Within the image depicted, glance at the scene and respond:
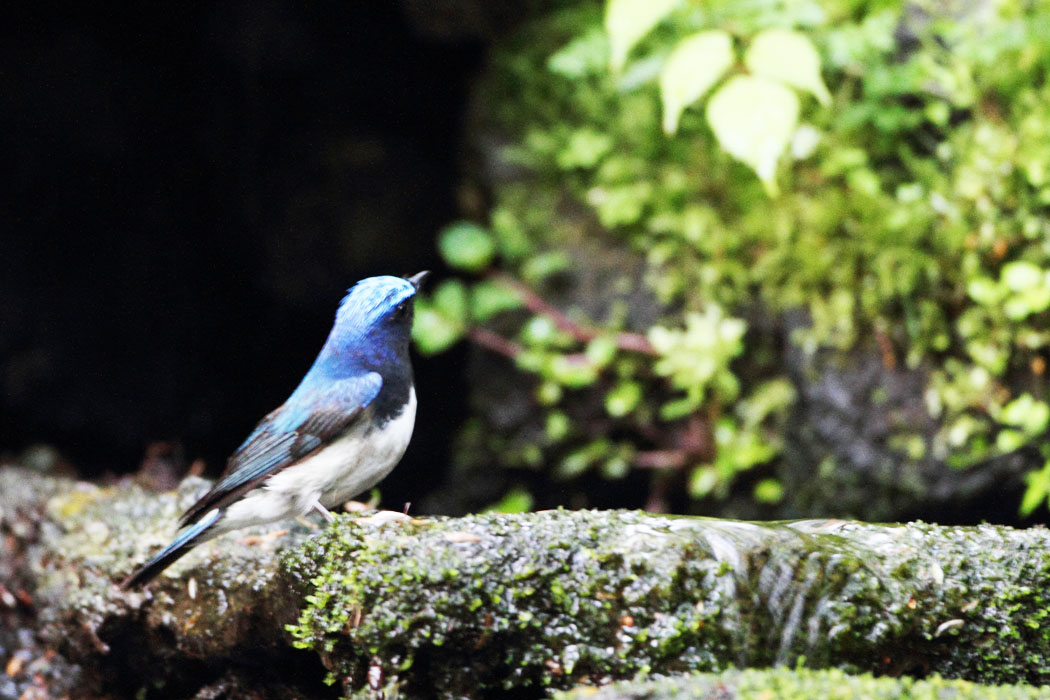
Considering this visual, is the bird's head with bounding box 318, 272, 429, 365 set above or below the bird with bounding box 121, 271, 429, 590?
above

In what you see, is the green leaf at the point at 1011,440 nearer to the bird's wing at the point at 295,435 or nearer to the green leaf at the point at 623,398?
the green leaf at the point at 623,398

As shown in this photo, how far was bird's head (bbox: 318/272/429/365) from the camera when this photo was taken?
3.57m

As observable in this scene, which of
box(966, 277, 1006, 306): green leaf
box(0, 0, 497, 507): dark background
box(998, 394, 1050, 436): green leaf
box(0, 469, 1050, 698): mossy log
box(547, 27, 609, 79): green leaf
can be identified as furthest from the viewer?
box(0, 0, 497, 507): dark background

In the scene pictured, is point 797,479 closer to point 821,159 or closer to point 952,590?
point 821,159

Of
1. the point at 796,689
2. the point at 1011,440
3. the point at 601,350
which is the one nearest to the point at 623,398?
the point at 601,350

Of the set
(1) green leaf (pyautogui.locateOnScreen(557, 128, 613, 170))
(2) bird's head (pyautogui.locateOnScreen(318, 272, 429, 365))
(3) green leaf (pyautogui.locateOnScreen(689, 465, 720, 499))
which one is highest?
(1) green leaf (pyautogui.locateOnScreen(557, 128, 613, 170))

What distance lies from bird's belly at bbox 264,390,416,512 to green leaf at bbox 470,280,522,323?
2407 mm

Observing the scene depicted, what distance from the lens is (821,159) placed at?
5.06 meters

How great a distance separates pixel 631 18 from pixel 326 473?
2207 millimetres

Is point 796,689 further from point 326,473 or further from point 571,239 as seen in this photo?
point 571,239

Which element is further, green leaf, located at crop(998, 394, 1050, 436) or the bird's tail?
green leaf, located at crop(998, 394, 1050, 436)

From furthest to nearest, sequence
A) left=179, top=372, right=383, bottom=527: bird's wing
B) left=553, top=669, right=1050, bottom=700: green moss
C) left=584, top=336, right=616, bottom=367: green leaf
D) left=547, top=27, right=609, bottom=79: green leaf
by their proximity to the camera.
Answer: left=584, top=336, right=616, bottom=367: green leaf, left=547, top=27, right=609, bottom=79: green leaf, left=179, top=372, right=383, bottom=527: bird's wing, left=553, top=669, right=1050, bottom=700: green moss

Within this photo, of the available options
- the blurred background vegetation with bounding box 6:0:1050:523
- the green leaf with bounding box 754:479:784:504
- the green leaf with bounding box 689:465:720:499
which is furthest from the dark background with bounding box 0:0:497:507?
the green leaf with bounding box 754:479:784:504

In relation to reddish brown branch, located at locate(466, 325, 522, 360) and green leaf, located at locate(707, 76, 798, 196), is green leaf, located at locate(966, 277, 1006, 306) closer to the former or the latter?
green leaf, located at locate(707, 76, 798, 196)
